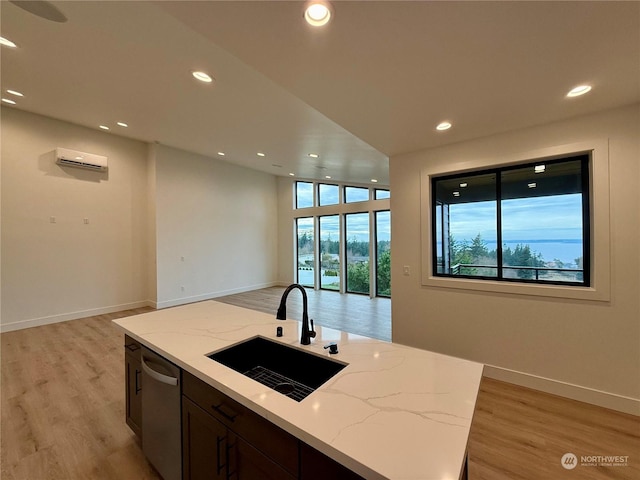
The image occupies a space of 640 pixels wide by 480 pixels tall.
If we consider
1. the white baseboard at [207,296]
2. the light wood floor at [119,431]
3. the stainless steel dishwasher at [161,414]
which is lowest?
the light wood floor at [119,431]

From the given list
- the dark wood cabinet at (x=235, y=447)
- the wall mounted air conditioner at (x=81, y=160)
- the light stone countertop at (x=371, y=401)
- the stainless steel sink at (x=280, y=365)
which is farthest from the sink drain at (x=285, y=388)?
the wall mounted air conditioner at (x=81, y=160)

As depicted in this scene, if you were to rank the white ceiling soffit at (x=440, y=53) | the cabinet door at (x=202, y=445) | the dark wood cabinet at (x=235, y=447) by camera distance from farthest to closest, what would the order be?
the white ceiling soffit at (x=440, y=53) → the cabinet door at (x=202, y=445) → the dark wood cabinet at (x=235, y=447)

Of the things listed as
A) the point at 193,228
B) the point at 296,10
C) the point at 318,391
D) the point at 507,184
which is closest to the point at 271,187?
the point at 193,228

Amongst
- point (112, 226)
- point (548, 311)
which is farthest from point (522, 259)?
point (112, 226)

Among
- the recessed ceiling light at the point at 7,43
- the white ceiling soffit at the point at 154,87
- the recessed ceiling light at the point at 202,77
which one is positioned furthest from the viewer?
the recessed ceiling light at the point at 202,77

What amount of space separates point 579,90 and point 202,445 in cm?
340

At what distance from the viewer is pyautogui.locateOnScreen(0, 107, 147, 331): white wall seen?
4121 mm

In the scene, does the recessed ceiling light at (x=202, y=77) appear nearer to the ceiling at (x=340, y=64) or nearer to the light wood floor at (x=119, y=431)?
the ceiling at (x=340, y=64)

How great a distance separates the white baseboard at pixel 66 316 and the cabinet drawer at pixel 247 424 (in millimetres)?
5091

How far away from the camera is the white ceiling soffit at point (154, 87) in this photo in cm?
219

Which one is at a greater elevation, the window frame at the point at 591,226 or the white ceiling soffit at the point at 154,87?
the white ceiling soffit at the point at 154,87

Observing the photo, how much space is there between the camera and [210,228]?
253 inches

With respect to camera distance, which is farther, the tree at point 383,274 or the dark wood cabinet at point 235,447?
the tree at point 383,274

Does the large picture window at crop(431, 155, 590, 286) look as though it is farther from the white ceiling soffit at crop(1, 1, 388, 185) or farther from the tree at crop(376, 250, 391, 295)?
the tree at crop(376, 250, 391, 295)
